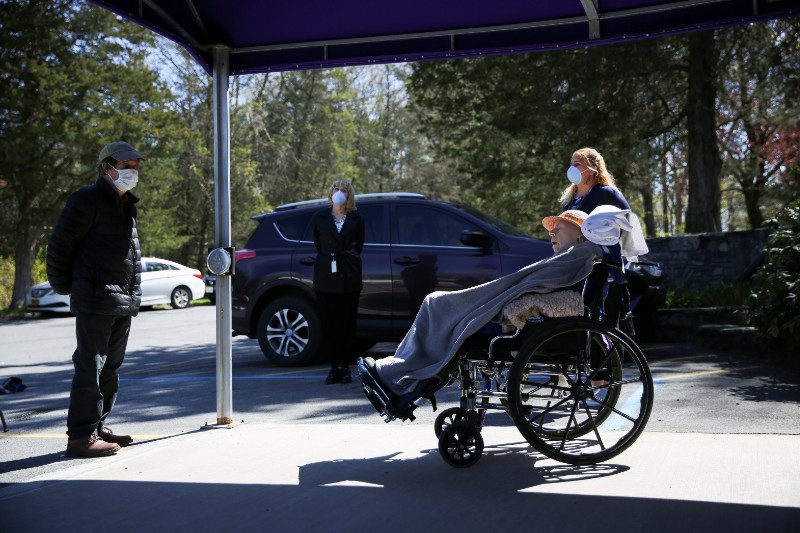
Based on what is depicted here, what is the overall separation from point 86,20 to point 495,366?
23624mm

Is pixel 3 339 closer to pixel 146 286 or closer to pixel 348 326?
pixel 146 286

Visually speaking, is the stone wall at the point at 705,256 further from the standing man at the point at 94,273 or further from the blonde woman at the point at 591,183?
the standing man at the point at 94,273

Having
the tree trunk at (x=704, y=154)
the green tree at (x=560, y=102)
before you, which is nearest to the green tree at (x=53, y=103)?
the green tree at (x=560, y=102)

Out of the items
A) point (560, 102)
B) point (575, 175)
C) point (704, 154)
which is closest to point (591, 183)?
point (575, 175)

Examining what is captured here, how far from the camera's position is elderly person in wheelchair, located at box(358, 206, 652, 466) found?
4.96m

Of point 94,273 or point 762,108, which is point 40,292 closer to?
point 94,273

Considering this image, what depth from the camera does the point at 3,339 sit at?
53.6 ft

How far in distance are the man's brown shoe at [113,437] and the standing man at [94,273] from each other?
A: 134mm

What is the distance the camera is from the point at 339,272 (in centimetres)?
900

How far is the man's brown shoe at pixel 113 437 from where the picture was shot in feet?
20.0

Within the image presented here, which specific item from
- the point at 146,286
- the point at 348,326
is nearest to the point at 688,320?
the point at 348,326

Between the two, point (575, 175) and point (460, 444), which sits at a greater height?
point (575, 175)

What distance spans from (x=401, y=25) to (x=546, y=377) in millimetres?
3292

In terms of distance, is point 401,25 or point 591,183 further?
point 401,25
